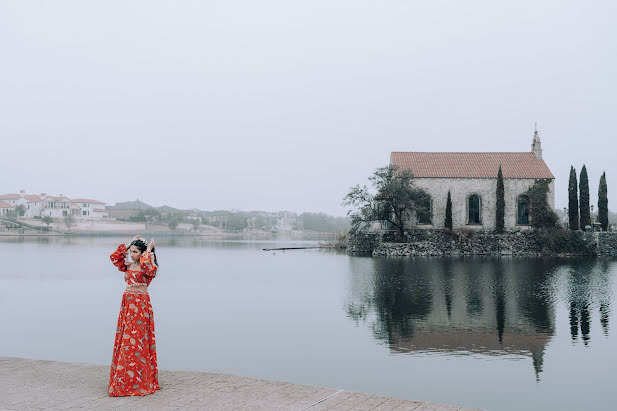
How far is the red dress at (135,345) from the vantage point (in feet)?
20.5

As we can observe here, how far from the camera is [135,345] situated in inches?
254

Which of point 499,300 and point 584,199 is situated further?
point 584,199

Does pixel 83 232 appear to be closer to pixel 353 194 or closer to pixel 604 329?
pixel 353 194

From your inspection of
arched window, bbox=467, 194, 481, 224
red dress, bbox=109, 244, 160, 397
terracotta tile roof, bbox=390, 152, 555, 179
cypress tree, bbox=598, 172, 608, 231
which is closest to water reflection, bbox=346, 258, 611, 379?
red dress, bbox=109, 244, 160, 397

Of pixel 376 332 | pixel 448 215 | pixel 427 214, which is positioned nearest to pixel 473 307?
pixel 376 332

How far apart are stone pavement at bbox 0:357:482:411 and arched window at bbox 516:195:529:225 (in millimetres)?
42957

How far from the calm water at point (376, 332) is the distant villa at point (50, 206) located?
128 metres

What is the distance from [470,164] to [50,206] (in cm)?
12449

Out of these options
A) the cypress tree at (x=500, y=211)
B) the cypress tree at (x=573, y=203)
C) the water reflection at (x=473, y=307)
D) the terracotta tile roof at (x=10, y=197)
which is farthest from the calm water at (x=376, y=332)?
the terracotta tile roof at (x=10, y=197)

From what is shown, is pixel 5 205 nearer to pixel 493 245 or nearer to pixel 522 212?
pixel 493 245

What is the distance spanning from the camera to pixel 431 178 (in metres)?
46.5

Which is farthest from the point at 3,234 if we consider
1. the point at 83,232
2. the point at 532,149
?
the point at 532,149

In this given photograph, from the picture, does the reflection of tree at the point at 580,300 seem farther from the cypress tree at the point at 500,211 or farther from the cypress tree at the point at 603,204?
the cypress tree at the point at 603,204

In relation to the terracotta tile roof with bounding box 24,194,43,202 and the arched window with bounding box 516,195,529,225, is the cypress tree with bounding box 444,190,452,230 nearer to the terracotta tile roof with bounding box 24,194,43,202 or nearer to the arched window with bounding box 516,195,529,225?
the arched window with bounding box 516,195,529,225
